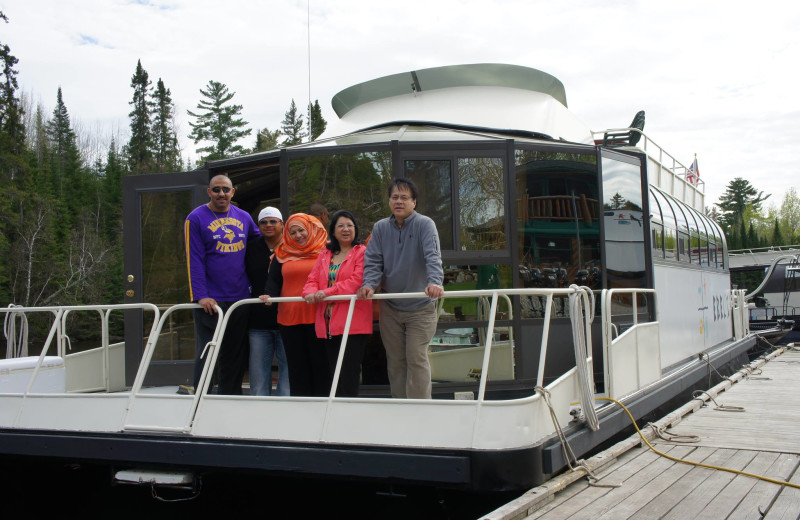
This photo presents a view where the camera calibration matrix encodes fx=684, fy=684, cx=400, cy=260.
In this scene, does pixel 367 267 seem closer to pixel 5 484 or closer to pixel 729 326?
pixel 5 484

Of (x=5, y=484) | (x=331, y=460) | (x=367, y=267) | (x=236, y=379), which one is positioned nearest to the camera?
(x=331, y=460)

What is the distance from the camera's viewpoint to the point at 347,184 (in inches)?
244

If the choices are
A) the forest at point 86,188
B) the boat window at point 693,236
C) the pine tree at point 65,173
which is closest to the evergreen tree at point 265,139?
the forest at point 86,188

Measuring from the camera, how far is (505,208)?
20.1 feet

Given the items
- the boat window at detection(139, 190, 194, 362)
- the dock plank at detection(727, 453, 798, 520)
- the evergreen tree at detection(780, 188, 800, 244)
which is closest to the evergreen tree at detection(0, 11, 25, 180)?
the boat window at detection(139, 190, 194, 362)

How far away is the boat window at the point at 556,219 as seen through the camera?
616 centimetres

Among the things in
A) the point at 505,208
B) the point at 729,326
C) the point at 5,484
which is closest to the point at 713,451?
the point at 505,208

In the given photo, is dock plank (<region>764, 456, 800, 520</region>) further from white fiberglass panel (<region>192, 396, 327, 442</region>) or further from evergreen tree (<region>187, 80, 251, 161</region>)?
evergreen tree (<region>187, 80, 251, 161</region>)

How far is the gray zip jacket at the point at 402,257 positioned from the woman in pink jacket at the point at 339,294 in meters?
0.15

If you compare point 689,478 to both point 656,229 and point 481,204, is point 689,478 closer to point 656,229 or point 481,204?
point 481,204

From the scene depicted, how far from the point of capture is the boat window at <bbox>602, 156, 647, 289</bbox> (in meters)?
6.57

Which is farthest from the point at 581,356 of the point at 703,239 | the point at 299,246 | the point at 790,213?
the point at 790,213

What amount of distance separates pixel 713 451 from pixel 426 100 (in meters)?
4.63

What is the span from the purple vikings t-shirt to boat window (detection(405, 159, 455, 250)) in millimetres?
1706
